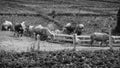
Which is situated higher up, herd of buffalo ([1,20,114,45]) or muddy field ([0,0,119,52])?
herd of buffalo ([1,20,114,45])

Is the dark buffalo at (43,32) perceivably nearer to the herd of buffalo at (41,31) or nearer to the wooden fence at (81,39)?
the herd of buffalo at (41,31)

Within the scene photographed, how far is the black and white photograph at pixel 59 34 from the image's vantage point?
12003 millimetres

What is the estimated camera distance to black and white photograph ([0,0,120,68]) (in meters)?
12.0

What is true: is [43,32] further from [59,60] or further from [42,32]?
[59,60]

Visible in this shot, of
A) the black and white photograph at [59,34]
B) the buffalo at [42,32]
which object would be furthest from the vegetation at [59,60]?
the buffalo at [42,32]

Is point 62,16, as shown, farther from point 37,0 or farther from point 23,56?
point 23,56

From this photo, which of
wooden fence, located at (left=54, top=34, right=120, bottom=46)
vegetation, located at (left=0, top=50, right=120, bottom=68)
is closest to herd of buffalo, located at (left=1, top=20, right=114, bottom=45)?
wooden fence, located at (left=54, top=34, right=120, bottom=46)

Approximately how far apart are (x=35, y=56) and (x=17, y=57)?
2.53ft

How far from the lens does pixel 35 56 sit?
12.4 m

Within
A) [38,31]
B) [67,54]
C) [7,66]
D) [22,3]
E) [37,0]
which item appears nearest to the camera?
[7,66]

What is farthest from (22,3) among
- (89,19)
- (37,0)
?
(89,19)

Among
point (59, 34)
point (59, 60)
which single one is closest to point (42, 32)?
point (59, 34)

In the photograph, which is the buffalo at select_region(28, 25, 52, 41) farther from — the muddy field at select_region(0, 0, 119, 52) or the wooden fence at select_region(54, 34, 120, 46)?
the muddy field at select_region(0, 0, 119, 52)

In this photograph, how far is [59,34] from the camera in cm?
1998
